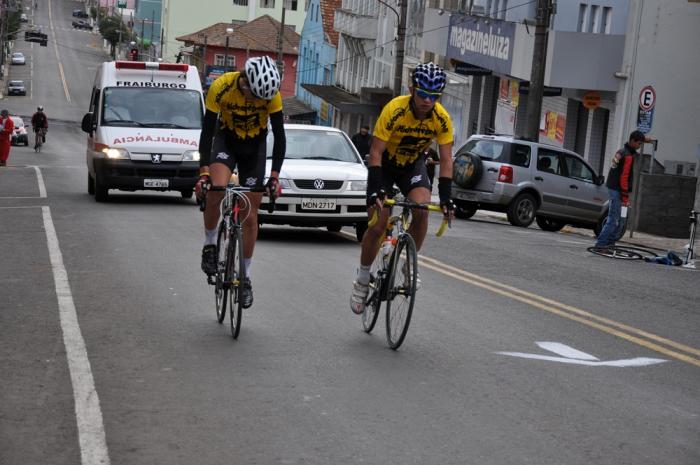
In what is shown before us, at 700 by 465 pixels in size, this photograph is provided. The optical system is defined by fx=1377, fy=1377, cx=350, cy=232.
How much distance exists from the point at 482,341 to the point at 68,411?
3645 mm

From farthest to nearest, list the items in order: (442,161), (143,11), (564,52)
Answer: (143,11), (564,52), (442,161)

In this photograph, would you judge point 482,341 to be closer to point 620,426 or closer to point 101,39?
point 620,426

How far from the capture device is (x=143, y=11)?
163000 mm

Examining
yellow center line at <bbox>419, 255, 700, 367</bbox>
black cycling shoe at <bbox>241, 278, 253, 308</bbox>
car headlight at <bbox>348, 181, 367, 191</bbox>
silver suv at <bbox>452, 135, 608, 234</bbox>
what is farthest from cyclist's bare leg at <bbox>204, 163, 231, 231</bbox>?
silver suv at <bbox>452, 135, 608, 234</bbox>

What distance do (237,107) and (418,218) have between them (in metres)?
1.48

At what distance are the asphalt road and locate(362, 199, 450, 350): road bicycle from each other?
0.65 feet

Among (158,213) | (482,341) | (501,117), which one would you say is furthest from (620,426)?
(501,117)

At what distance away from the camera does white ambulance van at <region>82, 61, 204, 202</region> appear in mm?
22672

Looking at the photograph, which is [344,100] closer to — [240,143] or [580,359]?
[240,143]

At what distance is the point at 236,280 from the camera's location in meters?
9.27

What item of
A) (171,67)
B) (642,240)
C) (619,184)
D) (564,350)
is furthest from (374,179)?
(642,240)

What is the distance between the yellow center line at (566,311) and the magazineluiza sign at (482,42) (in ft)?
89.0

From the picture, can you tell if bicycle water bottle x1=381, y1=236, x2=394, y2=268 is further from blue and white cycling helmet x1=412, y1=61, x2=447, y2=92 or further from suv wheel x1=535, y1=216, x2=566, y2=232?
suv wheel x1=535, y1=216, x2=566, y2=232

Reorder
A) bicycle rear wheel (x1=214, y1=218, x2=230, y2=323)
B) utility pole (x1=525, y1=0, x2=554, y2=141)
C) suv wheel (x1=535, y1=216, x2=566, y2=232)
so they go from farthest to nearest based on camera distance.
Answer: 1. utility pole (x1=525, y1=0, x2=554, y2=141)
2. suv wheel (x1=535, y1=216, x2=566, y2=232)
3. bicycle rear wheel (x1=214, y1=218, x2=230, y2=323)
